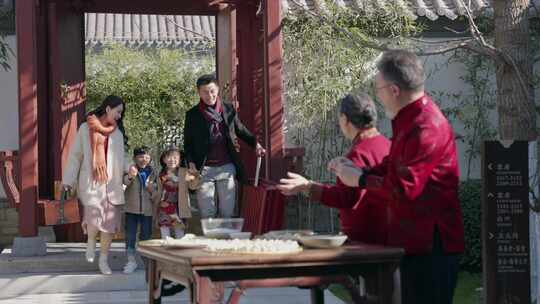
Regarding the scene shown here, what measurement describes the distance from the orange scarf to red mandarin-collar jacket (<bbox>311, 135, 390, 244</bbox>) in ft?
12.5

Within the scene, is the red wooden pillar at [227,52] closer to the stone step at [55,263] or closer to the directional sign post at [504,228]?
the stone step at [55,263]

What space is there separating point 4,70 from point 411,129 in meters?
7.42

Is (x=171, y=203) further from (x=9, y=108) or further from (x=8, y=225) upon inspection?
(x=8, y=225)

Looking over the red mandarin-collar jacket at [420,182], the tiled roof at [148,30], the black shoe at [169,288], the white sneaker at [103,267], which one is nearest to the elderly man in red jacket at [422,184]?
the red mandarin-collar jacket at [420,182]

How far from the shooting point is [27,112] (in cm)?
823

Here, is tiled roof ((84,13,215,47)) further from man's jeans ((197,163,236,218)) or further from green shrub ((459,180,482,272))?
man's jeans ((197,163,236,218))

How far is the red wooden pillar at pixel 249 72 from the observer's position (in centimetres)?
959

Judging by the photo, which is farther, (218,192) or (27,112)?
(27,112)

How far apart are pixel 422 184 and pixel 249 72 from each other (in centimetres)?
618

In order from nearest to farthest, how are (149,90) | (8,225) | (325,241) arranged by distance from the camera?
(325,241), (8,225), (149,90)

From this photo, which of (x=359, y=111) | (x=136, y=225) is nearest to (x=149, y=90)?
(x=136, y=225)

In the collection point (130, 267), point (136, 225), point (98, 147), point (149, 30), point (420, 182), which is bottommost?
point (130, 267)

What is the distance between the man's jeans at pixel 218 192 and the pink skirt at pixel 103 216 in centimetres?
72

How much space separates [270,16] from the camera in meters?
8.61
